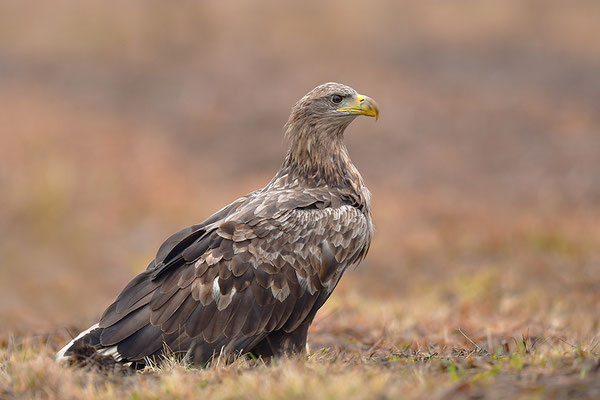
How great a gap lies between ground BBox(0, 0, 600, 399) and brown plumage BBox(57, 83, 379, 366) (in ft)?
1.20

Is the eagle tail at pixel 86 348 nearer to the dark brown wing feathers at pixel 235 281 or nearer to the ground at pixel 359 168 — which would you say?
the dark brown wing feathers at pixel 235 281

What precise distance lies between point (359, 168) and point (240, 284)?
42.3 ft

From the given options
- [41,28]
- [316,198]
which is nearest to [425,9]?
[41,28]

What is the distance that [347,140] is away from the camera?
19.1 meters

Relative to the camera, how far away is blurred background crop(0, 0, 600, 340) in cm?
1116

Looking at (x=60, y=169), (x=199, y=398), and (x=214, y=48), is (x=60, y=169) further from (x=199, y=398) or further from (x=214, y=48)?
(x=199, y=398)

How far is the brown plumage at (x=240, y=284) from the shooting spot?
498cm

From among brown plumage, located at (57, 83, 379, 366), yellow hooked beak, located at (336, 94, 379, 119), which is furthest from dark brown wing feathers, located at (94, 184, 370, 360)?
yellow hooked beak, located at (336, 94, 379, 119)

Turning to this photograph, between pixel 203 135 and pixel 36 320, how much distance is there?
10164 mm

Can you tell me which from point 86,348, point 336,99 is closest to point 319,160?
point 336,99

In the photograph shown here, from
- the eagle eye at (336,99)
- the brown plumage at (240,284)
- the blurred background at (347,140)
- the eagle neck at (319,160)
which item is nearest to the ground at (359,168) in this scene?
the blurred background at (347,140)

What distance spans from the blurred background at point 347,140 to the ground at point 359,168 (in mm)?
64

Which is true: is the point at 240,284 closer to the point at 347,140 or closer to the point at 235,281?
the point at 235,281

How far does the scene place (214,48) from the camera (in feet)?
76.9
